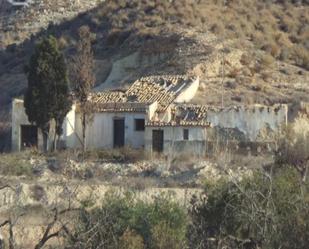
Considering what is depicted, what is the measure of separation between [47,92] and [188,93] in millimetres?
7412

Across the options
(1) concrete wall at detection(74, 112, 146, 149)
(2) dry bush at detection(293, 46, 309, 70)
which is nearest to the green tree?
(1) concrete wall at detection(74, 112, 146, 149)

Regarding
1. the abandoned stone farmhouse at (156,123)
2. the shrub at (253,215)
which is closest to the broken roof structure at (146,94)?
the abandoned stone farmhouse at (156,123)

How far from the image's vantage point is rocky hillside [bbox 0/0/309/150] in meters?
44.8

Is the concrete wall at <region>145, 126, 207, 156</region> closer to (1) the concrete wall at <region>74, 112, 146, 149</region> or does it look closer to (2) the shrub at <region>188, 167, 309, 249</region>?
(1) the concrete wall at <region>74, 112, 146, 149</region>

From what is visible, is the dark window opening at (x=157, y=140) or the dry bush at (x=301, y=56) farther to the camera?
the dry bush at (x=301, y=56)

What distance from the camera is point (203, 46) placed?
47.4 metres

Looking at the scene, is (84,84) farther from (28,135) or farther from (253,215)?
(253,215)

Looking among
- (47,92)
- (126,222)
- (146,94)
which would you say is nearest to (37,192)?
(47,92)

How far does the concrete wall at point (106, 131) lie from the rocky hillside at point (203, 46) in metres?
4.92

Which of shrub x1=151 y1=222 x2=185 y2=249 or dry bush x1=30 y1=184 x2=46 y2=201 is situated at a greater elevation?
shrub x1=151 y1=222 x2=185 y2=249

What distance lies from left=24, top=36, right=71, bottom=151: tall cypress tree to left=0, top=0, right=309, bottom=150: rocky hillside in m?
7.38

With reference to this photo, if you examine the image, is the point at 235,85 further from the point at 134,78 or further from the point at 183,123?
the point at 183,123

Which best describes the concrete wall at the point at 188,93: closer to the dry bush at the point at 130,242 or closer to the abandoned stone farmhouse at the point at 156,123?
the abandoned stone farmhouse at the point at 156,123

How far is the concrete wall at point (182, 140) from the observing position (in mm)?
35875
